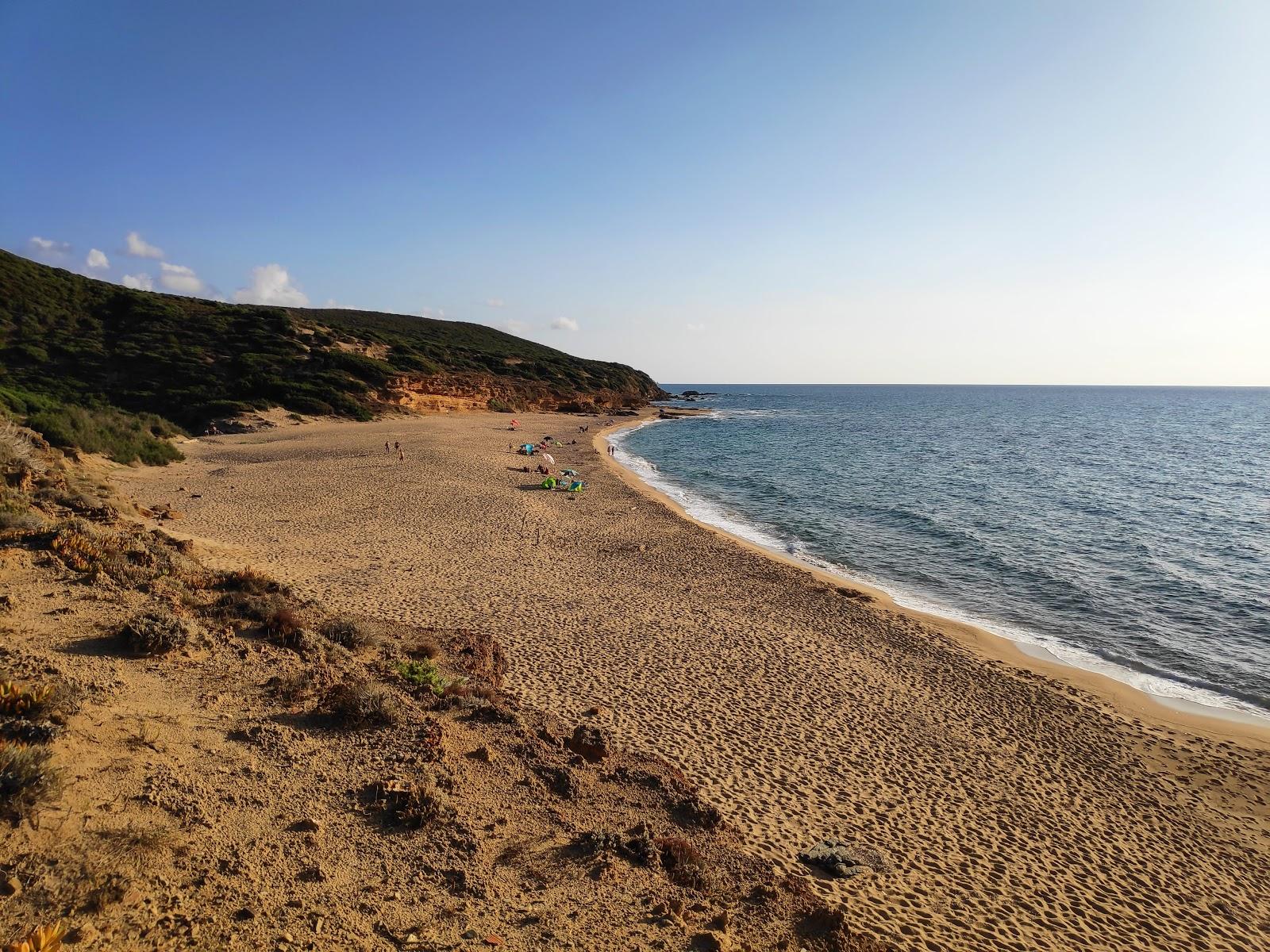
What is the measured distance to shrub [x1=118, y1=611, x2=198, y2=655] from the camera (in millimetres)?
8430

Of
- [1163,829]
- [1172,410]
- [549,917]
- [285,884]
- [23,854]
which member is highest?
[1172,410]

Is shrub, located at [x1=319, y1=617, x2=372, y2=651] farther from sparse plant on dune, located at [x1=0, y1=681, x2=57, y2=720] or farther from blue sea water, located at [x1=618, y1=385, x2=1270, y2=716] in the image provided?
blue sea water, located at [x1=618, y1=385, x2=1270, y2=716]

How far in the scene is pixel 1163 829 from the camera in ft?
29.5

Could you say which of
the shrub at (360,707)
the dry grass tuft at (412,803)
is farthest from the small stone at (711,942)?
the shrub at (360,707)

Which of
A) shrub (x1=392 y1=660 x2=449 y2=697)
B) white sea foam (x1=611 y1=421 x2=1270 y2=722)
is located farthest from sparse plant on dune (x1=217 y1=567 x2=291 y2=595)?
white sea foam (x1=611 y1=421 x2=1270 y2=722)

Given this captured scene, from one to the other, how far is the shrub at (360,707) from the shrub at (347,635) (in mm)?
2175

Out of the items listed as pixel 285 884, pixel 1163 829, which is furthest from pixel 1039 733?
pixel 285 884

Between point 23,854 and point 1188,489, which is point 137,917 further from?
point 1188,489

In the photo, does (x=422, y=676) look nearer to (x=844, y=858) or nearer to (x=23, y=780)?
(x=23, y=780)

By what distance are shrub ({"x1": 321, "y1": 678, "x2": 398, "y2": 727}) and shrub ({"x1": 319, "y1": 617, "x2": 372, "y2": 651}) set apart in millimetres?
2175

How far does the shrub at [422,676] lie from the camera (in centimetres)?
947

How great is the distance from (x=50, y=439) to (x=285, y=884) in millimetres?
26018

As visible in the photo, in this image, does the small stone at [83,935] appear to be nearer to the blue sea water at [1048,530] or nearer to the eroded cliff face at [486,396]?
the blue sea water at [1048,530]

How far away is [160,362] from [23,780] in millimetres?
51111
